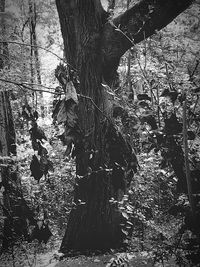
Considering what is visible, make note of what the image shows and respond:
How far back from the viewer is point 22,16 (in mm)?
12398

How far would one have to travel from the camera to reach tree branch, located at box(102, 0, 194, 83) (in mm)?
2574

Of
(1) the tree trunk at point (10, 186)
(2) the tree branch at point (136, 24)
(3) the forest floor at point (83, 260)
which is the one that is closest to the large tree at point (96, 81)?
(2) the tree branch at point (136, 24)

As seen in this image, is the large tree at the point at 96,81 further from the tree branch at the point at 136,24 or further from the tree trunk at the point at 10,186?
the tree trunk at the point at 10,186

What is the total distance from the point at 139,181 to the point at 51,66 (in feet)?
27.5

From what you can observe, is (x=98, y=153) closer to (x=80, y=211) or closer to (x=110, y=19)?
(x=80, y=211)

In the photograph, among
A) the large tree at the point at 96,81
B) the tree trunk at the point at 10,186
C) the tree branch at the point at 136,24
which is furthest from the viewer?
the tree trunk at the point at 10,186

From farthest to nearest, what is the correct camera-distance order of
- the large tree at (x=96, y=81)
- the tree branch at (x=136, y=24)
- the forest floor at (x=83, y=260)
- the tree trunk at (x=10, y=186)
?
1. the tree trunk at (x=10, y=186)
2. the forest floor at (x=83, y=260)
3. the large tree at (x=96, y=81)
4. the tree branch at (x=136, y=24)

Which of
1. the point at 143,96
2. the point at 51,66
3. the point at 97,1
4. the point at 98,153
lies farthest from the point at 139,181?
the point at 51,66

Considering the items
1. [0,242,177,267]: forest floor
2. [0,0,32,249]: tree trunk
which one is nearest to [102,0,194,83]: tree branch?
[0,0,32,249]: tree trunk

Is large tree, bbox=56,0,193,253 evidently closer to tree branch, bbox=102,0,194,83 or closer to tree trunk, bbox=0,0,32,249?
tree branch, bbox=102,0,194,83

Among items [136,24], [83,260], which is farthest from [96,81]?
[83,260]

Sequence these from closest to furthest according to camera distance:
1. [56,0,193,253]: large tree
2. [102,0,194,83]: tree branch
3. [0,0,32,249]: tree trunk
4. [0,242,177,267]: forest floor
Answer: [102,0,194,83]: tree branch → [56,0,193,253]: large tree → [0,242,177,267]: forest floor → [0,0,32,249]: tree trunk

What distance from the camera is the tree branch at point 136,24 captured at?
2.57 m

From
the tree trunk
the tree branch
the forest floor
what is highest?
the tree branch
